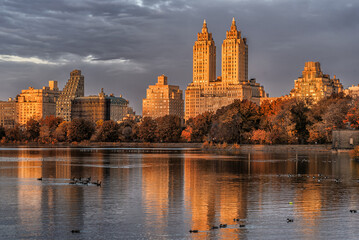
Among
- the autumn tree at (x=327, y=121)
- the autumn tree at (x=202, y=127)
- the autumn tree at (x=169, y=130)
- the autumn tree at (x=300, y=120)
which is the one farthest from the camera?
the autumn tree at (x=169, y=130)

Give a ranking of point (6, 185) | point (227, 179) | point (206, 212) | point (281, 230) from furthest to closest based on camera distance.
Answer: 1. point (227, 179)
2. point (6, 185)
3. point (206, 212)
4. point (281, 230)

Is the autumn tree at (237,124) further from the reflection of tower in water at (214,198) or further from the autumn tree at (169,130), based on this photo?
the reflection of tower in water at (214,198)

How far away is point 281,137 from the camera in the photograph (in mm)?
149250

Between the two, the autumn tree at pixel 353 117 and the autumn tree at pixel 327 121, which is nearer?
the autumn tree at pixel 353 117

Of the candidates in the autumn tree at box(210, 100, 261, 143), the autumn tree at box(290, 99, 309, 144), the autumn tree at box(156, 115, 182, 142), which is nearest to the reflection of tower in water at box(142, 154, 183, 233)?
the autumn tree at box(290, 99, 309, 144)

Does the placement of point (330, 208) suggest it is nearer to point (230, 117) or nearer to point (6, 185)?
point (6, 185)

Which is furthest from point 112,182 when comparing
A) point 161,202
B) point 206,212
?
point 206,212

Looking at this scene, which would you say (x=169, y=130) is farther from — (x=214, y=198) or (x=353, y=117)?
(x=214, y=198)

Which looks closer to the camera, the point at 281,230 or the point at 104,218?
the point at 281,230

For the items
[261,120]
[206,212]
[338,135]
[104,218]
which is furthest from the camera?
[261,120]

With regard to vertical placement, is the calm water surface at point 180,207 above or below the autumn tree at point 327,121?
below

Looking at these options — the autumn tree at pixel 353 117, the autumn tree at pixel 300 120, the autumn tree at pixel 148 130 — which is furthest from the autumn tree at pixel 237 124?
the autumn tree at pixel 353 117

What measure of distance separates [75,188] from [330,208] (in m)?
21.5

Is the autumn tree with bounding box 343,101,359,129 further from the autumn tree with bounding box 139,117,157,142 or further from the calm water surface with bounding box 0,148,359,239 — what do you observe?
the autumn tree with bounding box 139,117,157,142
